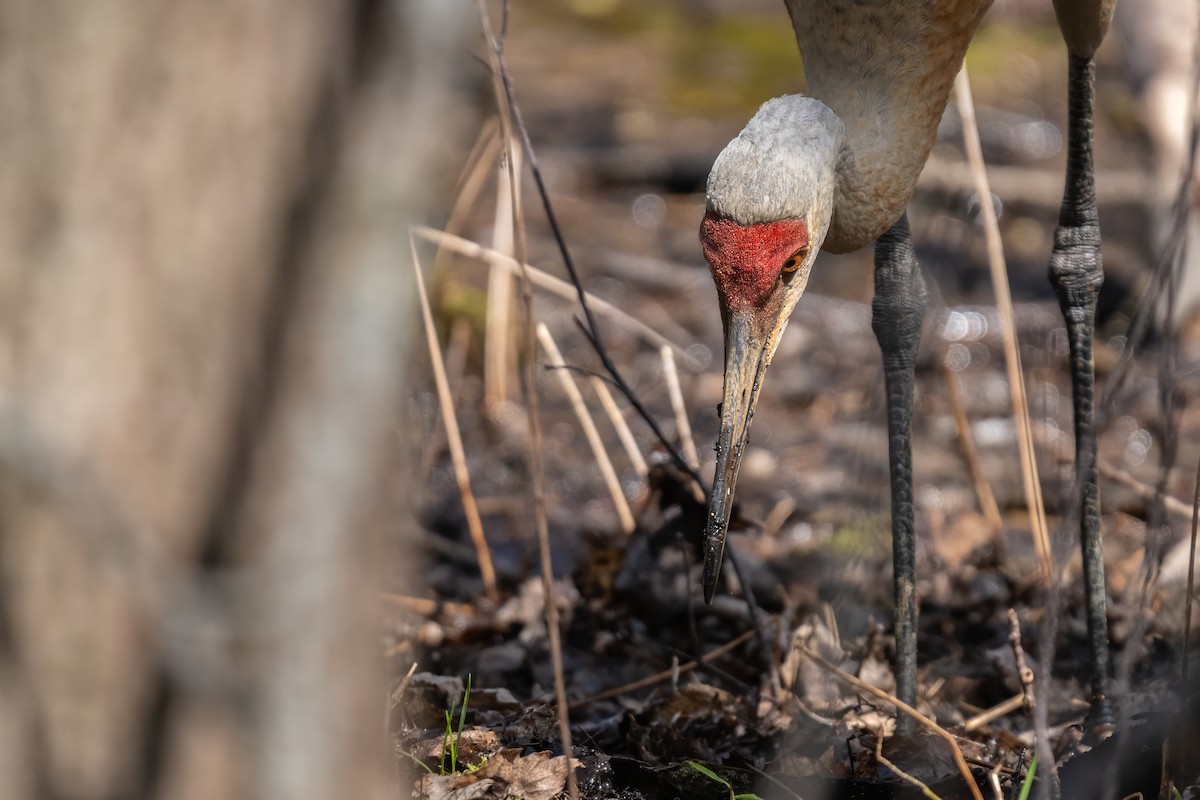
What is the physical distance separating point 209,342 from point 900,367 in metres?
2.04

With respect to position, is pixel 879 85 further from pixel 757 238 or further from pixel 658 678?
pixel 658 678

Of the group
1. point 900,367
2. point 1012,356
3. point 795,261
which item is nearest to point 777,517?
point 1012,356

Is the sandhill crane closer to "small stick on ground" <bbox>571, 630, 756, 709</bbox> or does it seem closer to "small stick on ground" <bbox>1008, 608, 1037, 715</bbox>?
"small stick on ground" <bbox>1008, 608, 1037, 715</bbox>

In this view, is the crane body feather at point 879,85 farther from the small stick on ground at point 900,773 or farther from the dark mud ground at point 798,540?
the small stick on ground at point 900,773

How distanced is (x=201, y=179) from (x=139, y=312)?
17cm

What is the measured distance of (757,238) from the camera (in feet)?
7.79

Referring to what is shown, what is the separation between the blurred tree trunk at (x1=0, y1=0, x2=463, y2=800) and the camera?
130 centimetres

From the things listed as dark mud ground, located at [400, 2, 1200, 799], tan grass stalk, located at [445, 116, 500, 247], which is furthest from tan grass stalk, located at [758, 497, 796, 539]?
tan grass stalk, located at [445, 116, 500, 247]

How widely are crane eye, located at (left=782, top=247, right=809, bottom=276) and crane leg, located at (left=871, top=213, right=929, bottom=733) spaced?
0.55m

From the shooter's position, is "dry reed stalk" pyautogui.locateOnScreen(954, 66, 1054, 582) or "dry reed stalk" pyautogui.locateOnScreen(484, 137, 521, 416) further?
"dry reed stalk" pyautogui.locateOnScreen(484, 137, 521, 416)

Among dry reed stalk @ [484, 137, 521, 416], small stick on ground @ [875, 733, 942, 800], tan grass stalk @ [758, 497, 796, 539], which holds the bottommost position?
tan grass stalk @ [758, 497, 796, 539]

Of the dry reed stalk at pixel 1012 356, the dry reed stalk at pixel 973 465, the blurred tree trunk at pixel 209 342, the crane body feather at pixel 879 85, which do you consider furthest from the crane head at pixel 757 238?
the dry reed stalk at pixel 973 465

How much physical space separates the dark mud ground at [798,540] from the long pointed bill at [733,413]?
46cm

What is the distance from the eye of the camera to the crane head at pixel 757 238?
2.37 meters
